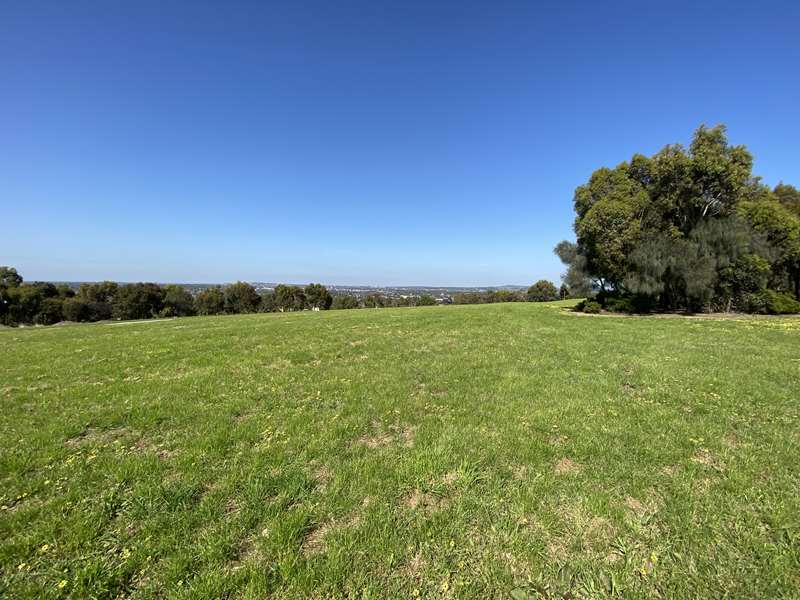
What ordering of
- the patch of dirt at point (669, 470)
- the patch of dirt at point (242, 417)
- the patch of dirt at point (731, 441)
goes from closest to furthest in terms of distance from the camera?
the patch of dirt at point (669, 470) < the patch of dirt at point (731, 441) < the patch of dirt at point (242, 417)

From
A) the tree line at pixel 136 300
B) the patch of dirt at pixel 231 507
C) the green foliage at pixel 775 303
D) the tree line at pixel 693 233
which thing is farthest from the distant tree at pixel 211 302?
the green foliage at pixel 775 303

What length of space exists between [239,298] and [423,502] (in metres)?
70.7

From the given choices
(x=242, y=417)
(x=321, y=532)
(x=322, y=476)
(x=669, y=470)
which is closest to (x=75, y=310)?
(x=242, y=417)

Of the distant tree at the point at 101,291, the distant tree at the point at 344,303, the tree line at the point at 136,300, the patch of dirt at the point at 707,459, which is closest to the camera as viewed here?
the patch of dirt at the point at 707,459

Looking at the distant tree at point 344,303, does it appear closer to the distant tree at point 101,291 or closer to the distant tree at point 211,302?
the distant tree at point 211,302

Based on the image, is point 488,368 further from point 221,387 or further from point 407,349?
point 221,387

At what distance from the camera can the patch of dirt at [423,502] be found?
11.8 feet

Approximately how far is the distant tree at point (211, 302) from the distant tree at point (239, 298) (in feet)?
3.20

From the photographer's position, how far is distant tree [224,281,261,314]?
66.5 metres

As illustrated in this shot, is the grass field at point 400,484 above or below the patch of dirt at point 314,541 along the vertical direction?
above

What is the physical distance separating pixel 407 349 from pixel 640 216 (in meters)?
23.3

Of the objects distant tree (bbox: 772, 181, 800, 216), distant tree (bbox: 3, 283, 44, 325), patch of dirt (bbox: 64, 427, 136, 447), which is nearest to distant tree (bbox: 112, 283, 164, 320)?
distant tree (bbox: 3, 283, 44, 325)

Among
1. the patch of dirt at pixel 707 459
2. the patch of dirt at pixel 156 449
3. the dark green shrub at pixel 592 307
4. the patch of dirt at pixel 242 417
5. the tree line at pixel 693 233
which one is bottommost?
the patch of dirt at pixel 707 459

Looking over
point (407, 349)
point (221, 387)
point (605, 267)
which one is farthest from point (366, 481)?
point (605, 267)
